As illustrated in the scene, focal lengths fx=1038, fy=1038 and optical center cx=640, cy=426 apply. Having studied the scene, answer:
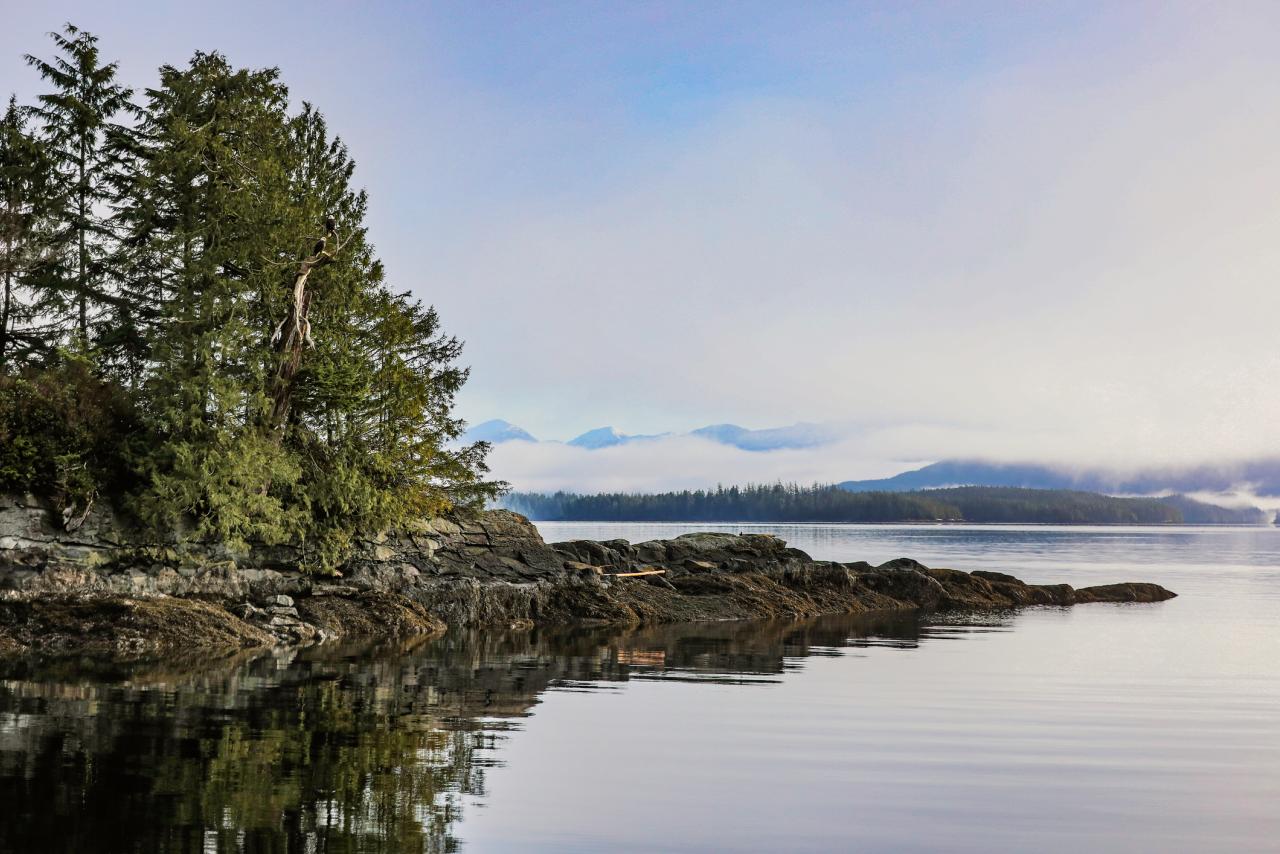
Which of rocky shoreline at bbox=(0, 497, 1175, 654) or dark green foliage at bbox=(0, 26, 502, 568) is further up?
dark green foliage at bbox=(0, 26, 502, 568)

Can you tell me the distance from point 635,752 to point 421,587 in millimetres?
18383

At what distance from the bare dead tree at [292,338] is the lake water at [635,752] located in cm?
957

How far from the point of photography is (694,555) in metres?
41.7

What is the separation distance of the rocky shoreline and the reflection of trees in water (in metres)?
3.02

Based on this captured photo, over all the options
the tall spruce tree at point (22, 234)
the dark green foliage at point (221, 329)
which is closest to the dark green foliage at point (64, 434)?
the dark green foliage at point (221, 329)

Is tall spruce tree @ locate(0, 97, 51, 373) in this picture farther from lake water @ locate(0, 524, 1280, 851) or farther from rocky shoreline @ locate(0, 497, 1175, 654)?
lake water @ locate(0, 524, 1280, 851)

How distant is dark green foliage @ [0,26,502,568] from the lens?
25359 millimetres

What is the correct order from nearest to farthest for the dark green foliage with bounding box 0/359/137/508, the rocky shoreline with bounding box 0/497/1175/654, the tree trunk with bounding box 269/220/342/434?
the rocky shoreline with bounding box 0/497/1175/654
the dark green foliage with bounding box 0/359/137/508
the tree trunk with bounding box 269/220/342/434

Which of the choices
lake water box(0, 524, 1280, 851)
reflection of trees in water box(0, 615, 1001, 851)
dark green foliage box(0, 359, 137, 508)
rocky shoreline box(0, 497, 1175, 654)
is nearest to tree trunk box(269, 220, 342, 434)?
dark green foliage box(0, 359, 137, 508)

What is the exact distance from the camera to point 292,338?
95.1ft

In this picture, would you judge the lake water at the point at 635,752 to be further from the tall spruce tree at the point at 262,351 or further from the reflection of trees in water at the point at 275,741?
the tall spruce tree at the point at 262,351

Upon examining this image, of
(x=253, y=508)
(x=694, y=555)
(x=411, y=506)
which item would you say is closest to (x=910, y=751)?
(x=253, y=508)

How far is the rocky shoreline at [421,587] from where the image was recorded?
21047 mm

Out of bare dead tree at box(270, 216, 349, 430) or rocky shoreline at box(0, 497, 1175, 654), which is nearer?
rocky shoreline at box(0, 497, 1175, 654)
